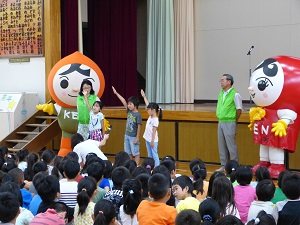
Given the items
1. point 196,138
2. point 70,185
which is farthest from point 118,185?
point 196,138

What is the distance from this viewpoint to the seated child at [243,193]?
414 cm

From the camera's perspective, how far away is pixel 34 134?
9539mm

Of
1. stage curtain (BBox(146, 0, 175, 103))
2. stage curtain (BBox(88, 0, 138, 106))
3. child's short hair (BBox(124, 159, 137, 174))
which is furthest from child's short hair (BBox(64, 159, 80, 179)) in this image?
stage curtain (BBox(146, 0, 175, 103))

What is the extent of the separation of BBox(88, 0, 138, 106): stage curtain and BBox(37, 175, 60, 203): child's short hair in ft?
24.7

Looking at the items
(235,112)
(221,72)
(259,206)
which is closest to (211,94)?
(221,72)

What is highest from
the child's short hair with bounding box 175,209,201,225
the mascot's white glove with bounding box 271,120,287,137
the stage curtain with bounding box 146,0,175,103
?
the stage curtain with bounding box 146,0,175,103

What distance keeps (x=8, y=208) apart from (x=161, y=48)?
349 inches

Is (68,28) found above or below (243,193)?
above

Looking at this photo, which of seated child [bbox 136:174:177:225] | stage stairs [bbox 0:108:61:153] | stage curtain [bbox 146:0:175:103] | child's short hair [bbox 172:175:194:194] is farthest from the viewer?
stage curtain [bbox 146:0:175:103]

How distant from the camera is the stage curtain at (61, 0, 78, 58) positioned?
9.95 metres

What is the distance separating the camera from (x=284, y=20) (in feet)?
35.3

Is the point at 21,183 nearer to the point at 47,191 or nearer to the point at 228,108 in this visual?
the point at 47,191

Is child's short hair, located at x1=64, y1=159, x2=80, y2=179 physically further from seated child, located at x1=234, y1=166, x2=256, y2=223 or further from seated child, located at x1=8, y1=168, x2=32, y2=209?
seated child, located at x1=234, y1=166, x2=256, y2=223

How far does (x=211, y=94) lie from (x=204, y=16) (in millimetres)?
1717
